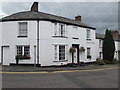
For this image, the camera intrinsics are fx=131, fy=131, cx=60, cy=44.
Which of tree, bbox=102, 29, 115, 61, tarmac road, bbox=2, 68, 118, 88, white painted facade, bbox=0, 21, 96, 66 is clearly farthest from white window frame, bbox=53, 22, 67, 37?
tree, bbox=102, 29, 115, 61

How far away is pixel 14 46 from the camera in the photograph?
16234mm

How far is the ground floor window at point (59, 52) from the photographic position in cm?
1694

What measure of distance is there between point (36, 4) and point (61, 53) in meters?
7.85

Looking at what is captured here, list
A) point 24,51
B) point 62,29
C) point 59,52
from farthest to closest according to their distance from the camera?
point 62,29
point 59,52
point 24,51

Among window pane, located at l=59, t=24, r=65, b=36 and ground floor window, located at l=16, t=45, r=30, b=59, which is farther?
window pane, located at l=59, t=24, r=65, b=36

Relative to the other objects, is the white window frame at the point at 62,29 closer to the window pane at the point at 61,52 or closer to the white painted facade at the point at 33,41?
the white painted facade at the point at 33,41

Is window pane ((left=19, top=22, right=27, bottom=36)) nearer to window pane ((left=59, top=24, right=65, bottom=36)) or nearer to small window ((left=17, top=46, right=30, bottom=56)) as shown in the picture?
small window ((left=17, top=46, right=30, bottom=56))

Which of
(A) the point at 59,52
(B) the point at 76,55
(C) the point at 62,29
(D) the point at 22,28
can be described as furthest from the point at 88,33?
(D) the point at 22,28

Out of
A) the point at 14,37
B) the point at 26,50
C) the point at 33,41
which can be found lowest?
the point at 26,50

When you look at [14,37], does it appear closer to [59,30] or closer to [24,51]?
[24,51]

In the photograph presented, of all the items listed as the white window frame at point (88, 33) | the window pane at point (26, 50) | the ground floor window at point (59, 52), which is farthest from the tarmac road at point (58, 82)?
the white window frame at point (88, 33)

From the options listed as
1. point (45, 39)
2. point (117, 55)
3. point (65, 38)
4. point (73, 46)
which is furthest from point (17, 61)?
point (117, 55)

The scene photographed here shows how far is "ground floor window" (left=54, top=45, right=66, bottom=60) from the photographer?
55.6ft

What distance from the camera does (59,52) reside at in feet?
56.7
